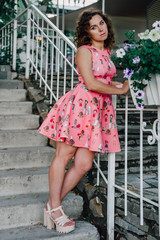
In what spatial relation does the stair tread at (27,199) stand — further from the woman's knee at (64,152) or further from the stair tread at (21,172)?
the woman's knee at (64,152)

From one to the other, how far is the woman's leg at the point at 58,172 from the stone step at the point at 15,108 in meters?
1.62

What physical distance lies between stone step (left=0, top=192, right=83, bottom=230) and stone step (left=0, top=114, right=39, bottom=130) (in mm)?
1023

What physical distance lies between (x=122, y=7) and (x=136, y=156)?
18.0 ft

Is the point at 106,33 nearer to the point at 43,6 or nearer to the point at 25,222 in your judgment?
the point at 25,222

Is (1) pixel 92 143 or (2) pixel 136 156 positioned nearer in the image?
(1) pixel 92 143

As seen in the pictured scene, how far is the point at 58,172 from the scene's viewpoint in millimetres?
1796

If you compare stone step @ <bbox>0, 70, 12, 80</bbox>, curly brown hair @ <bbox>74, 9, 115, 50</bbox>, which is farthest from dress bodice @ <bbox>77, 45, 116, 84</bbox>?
stone step @ <bbox>0, 70, 12, 80</bbox>

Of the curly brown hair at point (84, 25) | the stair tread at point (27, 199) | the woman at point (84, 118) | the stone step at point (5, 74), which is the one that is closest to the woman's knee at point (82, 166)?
the woman at point (84, 118)

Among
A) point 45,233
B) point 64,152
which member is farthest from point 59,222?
point 64,152

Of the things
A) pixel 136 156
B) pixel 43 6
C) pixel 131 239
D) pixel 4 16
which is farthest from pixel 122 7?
pixel 131 239

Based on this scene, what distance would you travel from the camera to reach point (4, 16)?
4.79 metres

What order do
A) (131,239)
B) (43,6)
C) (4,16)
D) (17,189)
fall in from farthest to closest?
(43,6)
(4,16)
(17,189)
(131,239)

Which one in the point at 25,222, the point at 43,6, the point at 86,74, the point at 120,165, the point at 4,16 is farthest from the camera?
the point at 43,6

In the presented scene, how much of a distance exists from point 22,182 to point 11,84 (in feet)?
6.35
